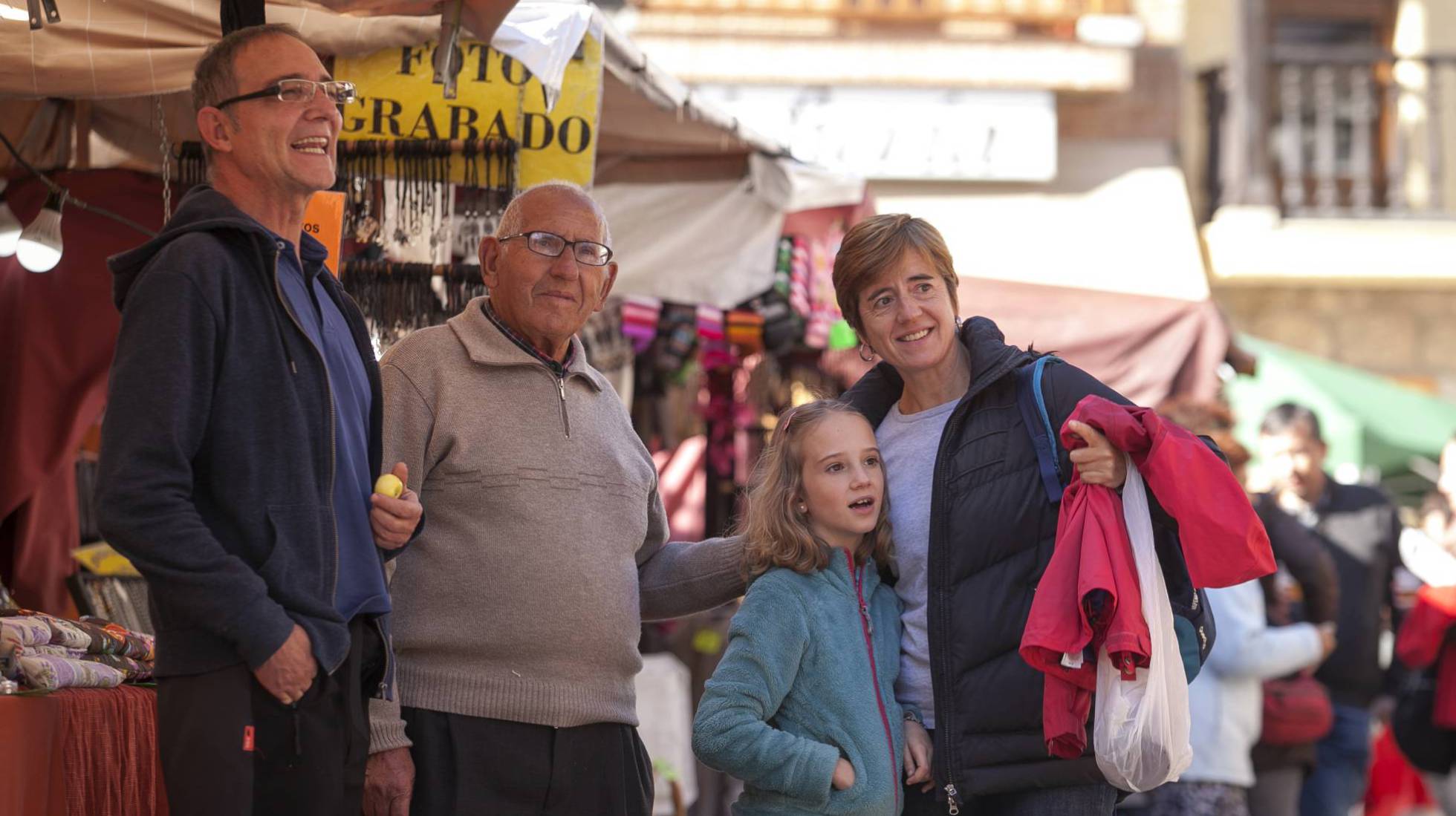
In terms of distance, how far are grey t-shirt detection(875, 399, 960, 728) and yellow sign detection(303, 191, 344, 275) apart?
144cm

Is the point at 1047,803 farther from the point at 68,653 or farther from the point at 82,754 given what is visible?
the point at 68,653

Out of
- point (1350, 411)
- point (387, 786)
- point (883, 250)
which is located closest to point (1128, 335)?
point (1350, 411)

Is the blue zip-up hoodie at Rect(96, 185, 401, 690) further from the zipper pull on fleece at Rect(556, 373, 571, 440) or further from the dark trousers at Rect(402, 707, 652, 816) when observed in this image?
the zipper pull on fleece at Rect(556, 373, 571, 440)

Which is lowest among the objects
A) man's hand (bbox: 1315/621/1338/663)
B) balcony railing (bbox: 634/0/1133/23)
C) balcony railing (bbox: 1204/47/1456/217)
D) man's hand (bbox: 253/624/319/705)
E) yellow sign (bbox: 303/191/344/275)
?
man's hand (bbox: 1315/621/1338/663)

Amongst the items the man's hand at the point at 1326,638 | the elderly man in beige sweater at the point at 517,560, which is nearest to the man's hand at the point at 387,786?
the elderly man in beige sweater at the point at 517,560

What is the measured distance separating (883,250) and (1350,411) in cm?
841

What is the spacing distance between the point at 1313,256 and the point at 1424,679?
300 inches

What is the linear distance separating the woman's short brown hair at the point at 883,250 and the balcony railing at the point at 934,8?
9.42 m

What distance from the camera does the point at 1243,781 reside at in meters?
6.00

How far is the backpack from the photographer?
130 inches

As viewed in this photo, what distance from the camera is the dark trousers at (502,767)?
3326mm

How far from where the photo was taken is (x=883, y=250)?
139 inches

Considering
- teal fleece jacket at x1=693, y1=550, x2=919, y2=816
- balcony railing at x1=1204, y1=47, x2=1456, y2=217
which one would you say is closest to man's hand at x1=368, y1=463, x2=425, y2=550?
teal fleece jacket at x1=693, y1=550, x2=919, y2=816

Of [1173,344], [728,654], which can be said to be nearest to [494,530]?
[728,654]
